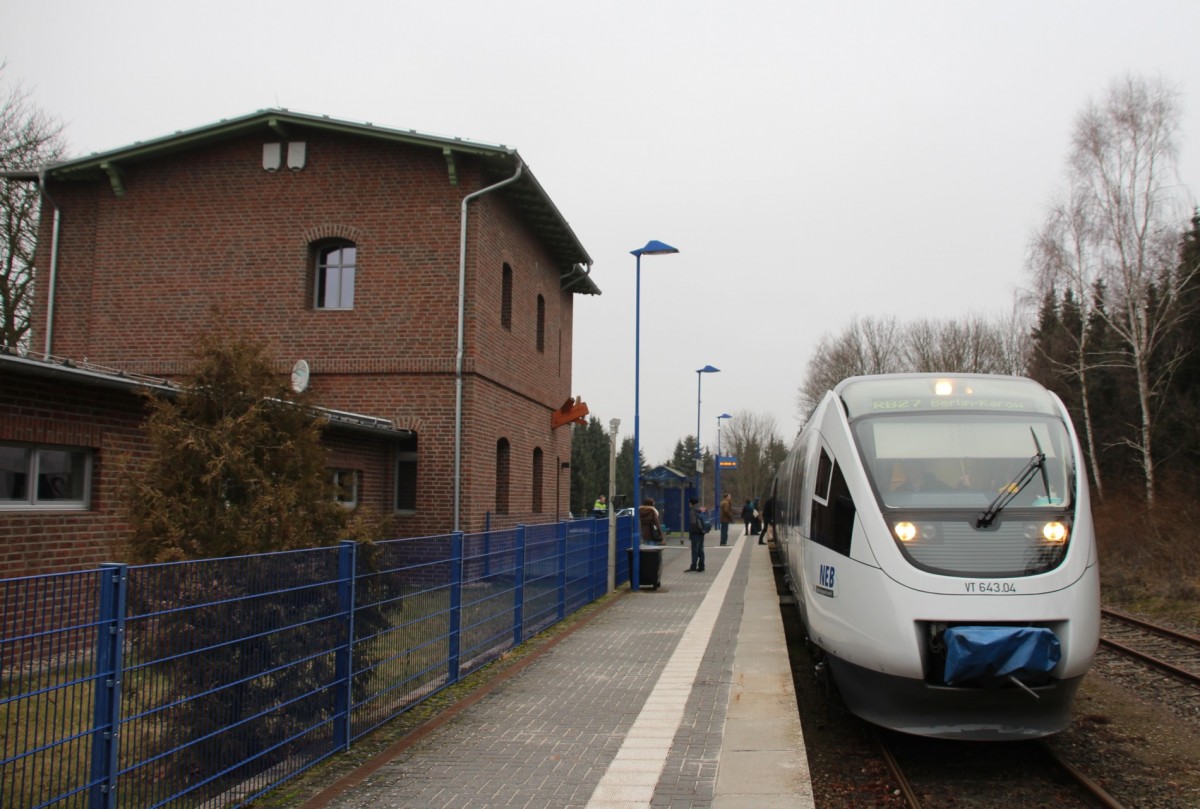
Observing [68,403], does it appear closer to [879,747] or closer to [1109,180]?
[879,747]

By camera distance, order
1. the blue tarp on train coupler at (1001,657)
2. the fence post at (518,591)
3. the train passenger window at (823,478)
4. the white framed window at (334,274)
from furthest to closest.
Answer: the white framed window at (334,274)
the fence post at (518,591)
the train passenger window at (823,478)
the blue tarp on train coupler at (1001,657)

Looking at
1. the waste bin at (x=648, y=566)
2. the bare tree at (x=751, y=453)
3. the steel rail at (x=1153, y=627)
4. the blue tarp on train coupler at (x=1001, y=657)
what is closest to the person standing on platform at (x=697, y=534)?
the waste bin at (x=648, y=566)

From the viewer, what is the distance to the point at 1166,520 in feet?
66.0

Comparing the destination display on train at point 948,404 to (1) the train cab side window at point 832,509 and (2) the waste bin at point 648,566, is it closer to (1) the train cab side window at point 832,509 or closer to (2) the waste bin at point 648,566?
(1) the train cab side window at point 832,509

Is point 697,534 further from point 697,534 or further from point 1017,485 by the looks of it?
point 1017,485

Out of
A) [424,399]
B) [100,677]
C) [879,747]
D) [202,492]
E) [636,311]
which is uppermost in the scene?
[636,311]

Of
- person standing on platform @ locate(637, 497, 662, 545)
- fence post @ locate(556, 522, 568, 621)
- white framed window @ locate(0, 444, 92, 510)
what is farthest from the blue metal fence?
person standing on platform @ locate(637, 497, 662, 545)

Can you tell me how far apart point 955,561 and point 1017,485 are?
0.88 meters

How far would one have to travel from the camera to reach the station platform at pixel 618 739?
17.6 ft

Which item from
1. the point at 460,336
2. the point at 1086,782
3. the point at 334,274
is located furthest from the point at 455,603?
the point at 334,274

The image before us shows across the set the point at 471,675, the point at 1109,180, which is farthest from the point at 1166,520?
the point at 471,675

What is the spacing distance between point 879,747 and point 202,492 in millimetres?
5187

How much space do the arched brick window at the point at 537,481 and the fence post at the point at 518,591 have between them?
11.2 m

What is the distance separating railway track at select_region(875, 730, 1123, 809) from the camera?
19.9 ft
